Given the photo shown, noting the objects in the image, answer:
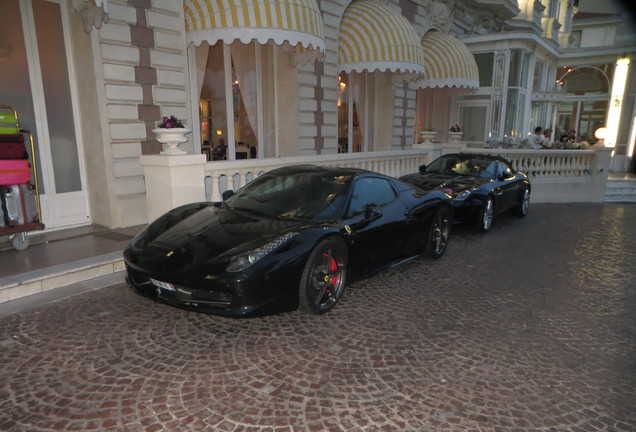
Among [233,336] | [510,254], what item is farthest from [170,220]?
[510,254]

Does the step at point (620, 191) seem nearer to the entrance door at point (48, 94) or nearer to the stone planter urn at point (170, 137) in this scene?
the stone planter urn at point (170, 137)

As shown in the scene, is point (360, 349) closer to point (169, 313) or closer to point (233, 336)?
point (233, 336)

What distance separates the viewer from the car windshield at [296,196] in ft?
Answer: 15.2

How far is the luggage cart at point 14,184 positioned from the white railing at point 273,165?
2486 mm

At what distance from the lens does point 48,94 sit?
23.1ft

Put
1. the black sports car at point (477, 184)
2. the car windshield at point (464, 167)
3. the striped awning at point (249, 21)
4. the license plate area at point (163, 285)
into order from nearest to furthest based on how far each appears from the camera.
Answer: the license plate area at point (163, 285) < the striped awning at point (249, 21) < the black sports car at point (477, 184) < the car windshield at point (464, 167)

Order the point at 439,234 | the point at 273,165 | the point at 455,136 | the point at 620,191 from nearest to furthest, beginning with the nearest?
the point at 439,234, the point at 273,165, the point at 455,136, the point at 620,191

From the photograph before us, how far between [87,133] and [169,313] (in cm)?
476

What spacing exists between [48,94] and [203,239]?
5038 mm

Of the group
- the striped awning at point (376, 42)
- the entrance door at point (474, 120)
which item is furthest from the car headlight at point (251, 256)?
the entrance door at point (474, 120)

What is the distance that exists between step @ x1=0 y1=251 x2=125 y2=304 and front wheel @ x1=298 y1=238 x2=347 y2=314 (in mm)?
2720

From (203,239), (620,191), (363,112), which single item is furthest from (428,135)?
(203,239)

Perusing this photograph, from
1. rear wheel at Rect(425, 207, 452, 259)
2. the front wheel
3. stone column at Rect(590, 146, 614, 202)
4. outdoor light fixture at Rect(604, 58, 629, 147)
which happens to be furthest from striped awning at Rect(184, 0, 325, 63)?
outdoor light fixture at Rect(604, 58, 629, 147)

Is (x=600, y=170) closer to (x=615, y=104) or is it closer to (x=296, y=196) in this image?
(x=615, y=104)
